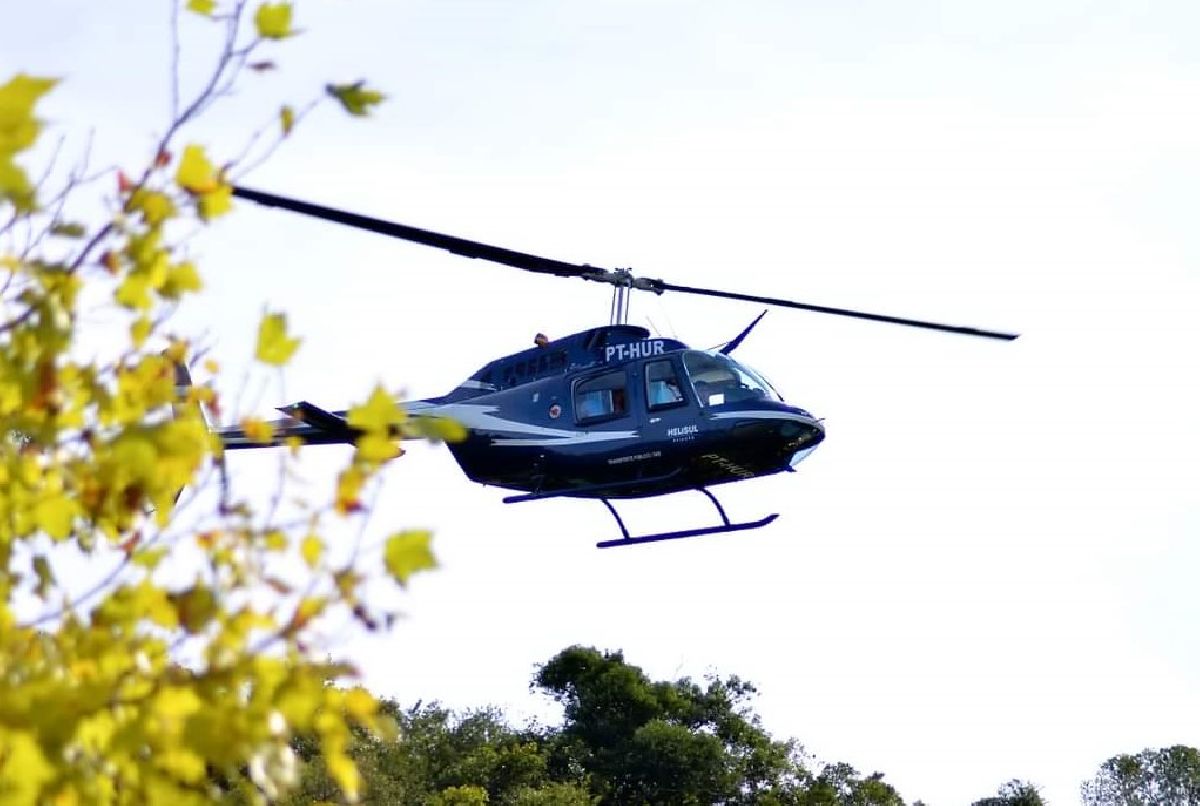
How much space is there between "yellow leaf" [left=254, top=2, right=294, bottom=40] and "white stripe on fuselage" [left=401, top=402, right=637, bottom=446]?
17257 millimetres

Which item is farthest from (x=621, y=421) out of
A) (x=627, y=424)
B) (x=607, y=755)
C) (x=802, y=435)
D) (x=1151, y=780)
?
(x=1151, y=780)

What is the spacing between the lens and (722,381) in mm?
22828

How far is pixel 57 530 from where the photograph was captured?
5.23 meters

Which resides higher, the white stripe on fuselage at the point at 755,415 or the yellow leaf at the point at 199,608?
the white stripe on fuselage at the point at 755,415

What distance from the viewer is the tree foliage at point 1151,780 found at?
116 meters

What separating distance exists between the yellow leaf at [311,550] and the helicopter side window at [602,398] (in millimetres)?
17882

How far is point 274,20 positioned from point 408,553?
5.62 ft

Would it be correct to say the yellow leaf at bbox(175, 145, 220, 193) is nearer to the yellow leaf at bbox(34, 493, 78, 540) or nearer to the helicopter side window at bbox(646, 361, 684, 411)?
the yellow leaf at bbox(34, 493, 78, 540)

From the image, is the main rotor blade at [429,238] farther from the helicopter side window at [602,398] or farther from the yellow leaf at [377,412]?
the yellow leaf at [377,412]

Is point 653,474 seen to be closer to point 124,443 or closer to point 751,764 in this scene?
point 124,443

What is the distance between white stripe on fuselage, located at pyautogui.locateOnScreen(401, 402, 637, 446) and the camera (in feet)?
76.4

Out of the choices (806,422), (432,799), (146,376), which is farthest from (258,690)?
(432,799)

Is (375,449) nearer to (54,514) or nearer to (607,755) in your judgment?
(54,514)

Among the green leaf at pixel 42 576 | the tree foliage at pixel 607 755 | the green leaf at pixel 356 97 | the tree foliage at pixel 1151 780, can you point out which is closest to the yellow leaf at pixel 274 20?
the green leaf at pixel 356 97
